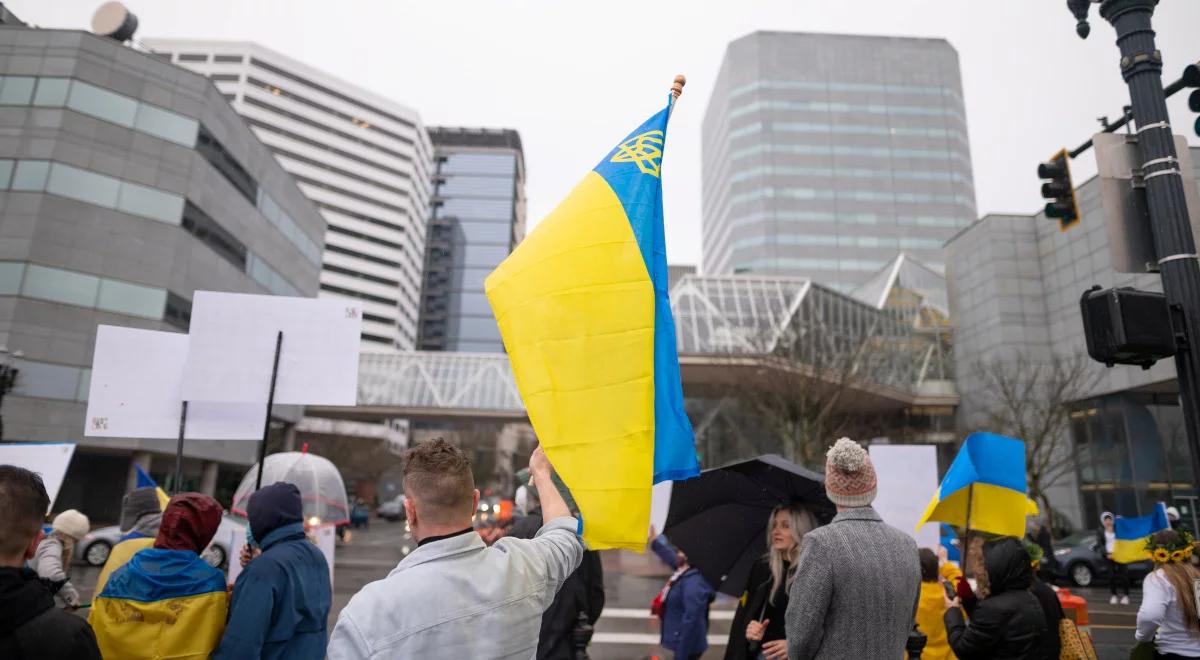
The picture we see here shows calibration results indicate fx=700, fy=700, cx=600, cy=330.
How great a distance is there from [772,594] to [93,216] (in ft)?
112

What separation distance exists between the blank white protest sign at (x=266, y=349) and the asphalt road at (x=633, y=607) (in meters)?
6.51

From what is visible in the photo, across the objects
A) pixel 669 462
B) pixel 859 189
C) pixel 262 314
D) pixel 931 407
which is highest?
pixel 859 189

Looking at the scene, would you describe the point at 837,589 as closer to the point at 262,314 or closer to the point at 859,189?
the point at 262,314

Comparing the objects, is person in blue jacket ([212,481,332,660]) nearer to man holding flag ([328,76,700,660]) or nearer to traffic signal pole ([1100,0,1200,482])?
man holding flag ([328,76,700,660])

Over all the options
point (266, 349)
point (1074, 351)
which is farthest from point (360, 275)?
point (266, 349)

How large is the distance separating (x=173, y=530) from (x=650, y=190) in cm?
262

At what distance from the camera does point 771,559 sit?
411cm

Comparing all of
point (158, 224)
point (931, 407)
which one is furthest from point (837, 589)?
point (931, 407)

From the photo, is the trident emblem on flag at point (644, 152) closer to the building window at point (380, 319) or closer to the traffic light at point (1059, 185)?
the traffic light at point (1059, 185)

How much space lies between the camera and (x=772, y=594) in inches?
154

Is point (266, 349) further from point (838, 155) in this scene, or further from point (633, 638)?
point (838, 155)

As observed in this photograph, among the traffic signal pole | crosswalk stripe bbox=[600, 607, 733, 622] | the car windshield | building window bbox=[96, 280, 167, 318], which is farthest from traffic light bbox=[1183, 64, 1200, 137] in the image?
building window bbox=[96, 280, 167, 318]

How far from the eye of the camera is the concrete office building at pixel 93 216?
27562 millimetres

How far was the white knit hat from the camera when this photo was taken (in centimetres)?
538
